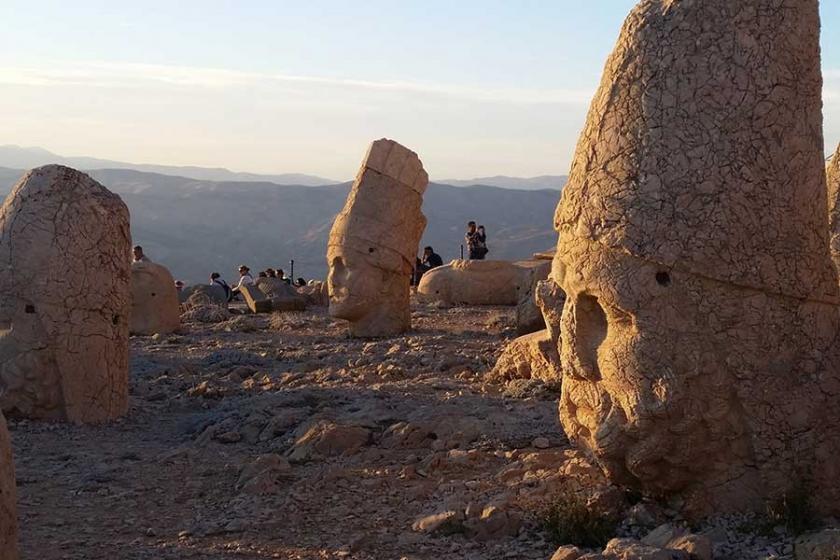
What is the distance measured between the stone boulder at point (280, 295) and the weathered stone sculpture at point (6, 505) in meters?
13.5

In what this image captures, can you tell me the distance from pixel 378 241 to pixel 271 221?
8382 cm

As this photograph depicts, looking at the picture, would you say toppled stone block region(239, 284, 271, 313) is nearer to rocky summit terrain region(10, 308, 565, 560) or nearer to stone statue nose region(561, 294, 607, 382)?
rocky summit terrain region(10, 308, 565, 560)

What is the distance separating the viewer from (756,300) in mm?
5461

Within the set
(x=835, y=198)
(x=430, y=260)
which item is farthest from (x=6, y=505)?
(x=430, y=260)

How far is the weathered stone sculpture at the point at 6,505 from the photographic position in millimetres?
4195

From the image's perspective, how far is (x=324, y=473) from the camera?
22.9 ft

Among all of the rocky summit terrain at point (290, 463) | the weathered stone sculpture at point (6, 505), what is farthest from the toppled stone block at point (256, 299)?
the weathered stone sculpture at point (6, 505)

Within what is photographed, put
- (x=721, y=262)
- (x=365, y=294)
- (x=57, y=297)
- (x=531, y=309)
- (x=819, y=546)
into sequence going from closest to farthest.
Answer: (x=819, y=546), (x=721, y=262), (x=57, y=297), (x=531, y=309), (x=365, y=294)

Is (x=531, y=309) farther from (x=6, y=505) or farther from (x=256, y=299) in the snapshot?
(x=6, y=505)

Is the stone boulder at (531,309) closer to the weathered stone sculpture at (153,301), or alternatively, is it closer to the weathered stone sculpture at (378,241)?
the weathered stone sculpture at (378,241)

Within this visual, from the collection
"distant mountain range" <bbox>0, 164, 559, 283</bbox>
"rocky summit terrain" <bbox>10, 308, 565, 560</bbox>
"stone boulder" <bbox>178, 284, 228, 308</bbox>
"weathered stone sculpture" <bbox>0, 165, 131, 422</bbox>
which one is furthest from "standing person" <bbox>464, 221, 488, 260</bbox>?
"distant mountain range" <bbox>0, 164, 559, 283</bbox>

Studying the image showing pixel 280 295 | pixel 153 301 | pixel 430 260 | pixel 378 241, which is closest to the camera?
pixel 378 241

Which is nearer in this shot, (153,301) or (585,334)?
(585,334)

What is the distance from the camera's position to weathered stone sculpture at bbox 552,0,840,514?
5.43 meters
